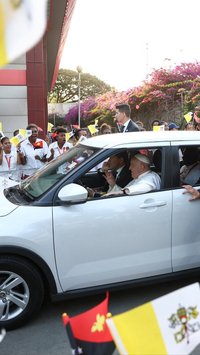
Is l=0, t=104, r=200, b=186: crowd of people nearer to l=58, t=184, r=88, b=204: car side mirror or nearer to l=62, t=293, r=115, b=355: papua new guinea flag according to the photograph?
l=58, t=184, r=88, b=204: car side mirror

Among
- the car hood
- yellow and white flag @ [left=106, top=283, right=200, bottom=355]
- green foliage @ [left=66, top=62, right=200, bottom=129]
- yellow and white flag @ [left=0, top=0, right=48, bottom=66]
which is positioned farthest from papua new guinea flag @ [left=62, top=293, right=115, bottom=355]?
green foliage @ [left=66, top=62, right=200, bottom=129]

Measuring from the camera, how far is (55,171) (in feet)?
13.1

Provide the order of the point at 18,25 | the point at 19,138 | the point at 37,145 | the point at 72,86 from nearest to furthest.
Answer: the point at 18,25 → the point at 19,138 → the point at 37,145 → the point at 72,86

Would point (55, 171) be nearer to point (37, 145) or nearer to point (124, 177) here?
point (124, 177)

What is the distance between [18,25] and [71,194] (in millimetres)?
1942

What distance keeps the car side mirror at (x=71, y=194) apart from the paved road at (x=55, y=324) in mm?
1067

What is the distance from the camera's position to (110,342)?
1839 mm

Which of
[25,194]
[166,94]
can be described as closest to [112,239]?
[25,194]

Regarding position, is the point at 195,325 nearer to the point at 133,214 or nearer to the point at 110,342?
the point at 110,342

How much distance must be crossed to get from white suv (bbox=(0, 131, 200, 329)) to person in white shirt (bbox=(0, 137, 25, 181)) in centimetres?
250

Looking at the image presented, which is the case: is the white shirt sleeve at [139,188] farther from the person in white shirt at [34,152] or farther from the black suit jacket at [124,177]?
the person in white shirt at [34,152]

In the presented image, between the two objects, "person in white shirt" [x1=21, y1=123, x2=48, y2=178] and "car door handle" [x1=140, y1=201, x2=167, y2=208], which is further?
"person in white shirt" [x1=21, y1=123, x2=48, y2=178]

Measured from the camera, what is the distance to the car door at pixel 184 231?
3748 millimetres

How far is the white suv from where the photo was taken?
339 centimetres
